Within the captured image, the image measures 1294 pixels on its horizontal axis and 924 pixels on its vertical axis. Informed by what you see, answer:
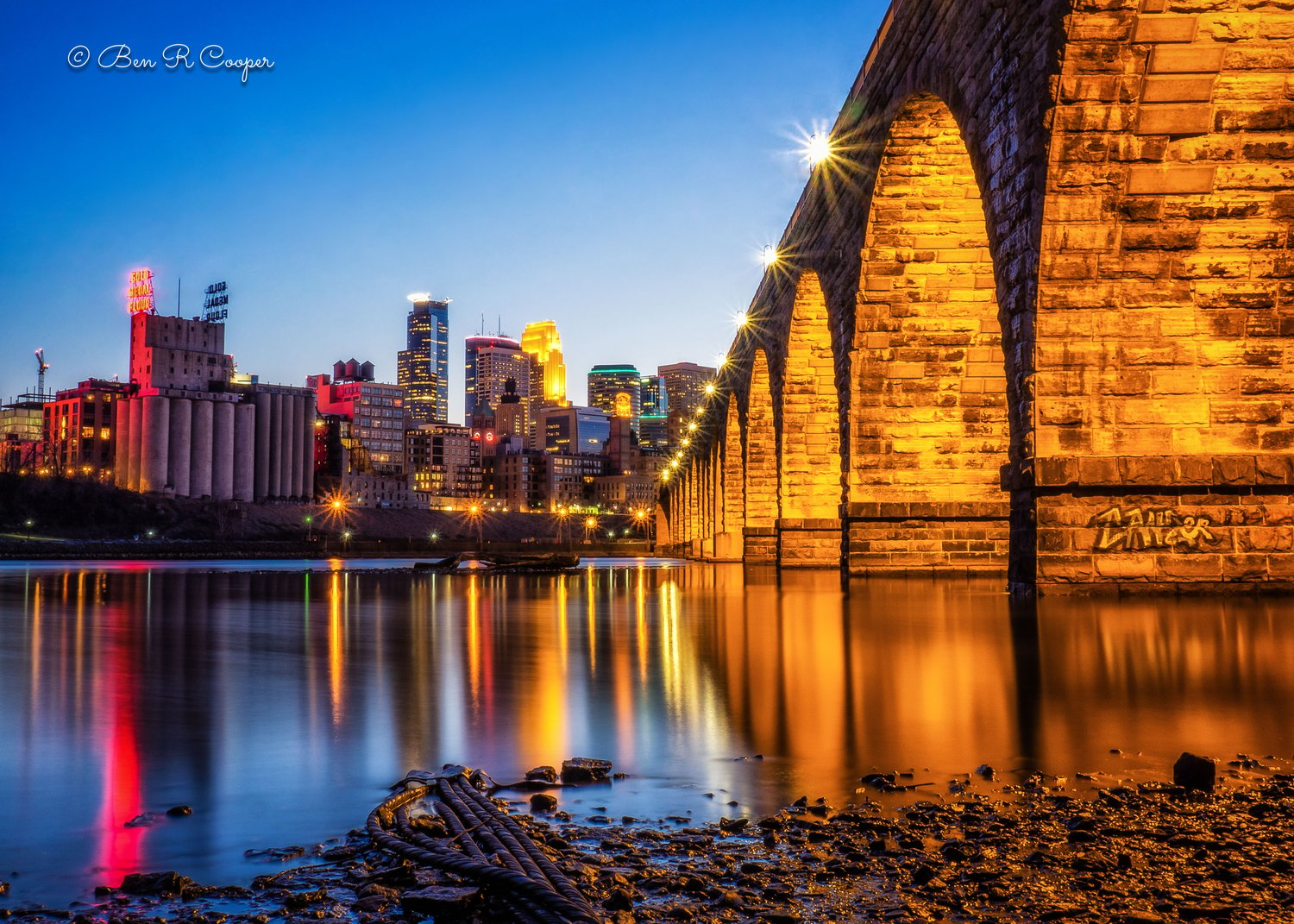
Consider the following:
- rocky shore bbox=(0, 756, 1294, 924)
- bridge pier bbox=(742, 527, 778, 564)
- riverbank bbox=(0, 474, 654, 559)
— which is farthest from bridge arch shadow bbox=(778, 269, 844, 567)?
riverbank bbox=(0, 474, 654, 559)

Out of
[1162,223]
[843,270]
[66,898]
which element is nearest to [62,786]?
[66,898]

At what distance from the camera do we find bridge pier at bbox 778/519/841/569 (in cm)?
2681

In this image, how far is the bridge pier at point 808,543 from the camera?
2681cm

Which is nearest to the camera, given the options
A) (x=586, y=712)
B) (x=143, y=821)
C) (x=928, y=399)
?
(x=143, y=821)

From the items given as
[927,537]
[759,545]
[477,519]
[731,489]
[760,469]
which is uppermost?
[477,519]

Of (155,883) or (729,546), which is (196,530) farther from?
(155,883)

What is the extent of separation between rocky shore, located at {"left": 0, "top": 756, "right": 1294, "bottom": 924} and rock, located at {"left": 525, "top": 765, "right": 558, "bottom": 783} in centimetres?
24

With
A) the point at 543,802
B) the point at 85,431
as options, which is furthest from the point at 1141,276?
the point at 85,431

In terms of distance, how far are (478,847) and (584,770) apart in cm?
100

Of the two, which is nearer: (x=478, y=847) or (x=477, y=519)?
(x=478, y=847)

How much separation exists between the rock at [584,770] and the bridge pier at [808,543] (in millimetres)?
23305

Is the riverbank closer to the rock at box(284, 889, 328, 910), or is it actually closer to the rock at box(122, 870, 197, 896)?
the rock at box(122, 870, 197, 896)

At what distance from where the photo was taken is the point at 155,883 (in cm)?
249

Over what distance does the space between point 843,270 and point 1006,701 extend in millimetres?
14452
